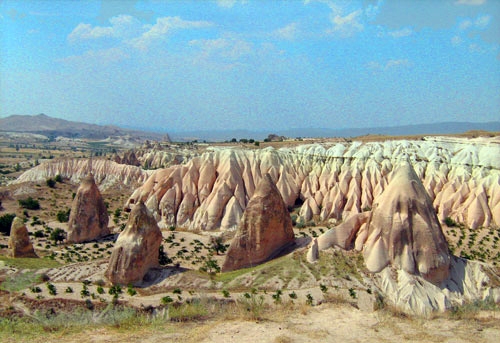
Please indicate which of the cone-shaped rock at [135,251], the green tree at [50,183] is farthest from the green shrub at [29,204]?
the cone-shaped rock at [135,251]

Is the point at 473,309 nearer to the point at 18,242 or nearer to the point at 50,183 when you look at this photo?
the point at 18,242

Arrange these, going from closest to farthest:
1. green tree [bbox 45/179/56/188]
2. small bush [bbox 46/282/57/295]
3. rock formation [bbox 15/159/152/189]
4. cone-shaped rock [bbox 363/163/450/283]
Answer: small bush [bbox 46/282/57/295]
cone-shaped rock [bbox 363/163/450/283]
green tree [bbox 45/179/56/188]
rock formation [bbox 15/159/152/189]

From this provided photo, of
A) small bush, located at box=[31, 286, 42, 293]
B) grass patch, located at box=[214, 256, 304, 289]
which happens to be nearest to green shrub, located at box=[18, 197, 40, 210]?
small bush, located at box=[31, 286, 42, 293]

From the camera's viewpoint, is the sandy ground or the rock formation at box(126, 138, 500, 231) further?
the rock formation at box(126, 138, 500, 231)

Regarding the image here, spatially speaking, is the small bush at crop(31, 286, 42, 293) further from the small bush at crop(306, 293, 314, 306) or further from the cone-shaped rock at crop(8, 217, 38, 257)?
the small bush at crop(306, 293, 314, 306)

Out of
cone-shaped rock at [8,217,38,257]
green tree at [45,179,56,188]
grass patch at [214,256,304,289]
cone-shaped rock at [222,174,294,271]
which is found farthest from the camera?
green tree at [45,179,56,188]

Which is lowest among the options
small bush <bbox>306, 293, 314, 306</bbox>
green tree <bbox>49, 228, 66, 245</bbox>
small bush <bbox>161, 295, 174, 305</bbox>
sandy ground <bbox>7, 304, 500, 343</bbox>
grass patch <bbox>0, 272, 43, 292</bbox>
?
green tree <bbox>49, 228, 66, 245</bbox>

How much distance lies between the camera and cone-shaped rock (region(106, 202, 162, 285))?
2100 centimetres

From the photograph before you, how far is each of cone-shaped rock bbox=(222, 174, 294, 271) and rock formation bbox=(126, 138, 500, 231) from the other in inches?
584

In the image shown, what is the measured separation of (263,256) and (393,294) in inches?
310

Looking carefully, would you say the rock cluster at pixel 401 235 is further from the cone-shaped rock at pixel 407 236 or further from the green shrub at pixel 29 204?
the green shrub at pixel 29 204

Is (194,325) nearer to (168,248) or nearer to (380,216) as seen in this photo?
(380,216)

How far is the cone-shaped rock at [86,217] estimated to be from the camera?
1332 inches

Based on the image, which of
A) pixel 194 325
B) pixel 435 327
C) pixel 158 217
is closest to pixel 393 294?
pixel 435 327
